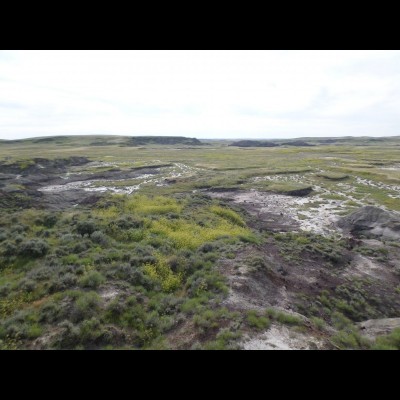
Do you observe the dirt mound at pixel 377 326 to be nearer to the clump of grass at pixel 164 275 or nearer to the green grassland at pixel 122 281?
the green grassland at pixel 122 281

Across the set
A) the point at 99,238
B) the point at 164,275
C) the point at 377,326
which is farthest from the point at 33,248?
the point at 377,326

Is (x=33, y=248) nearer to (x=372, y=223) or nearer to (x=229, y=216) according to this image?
(x=229, y=216)

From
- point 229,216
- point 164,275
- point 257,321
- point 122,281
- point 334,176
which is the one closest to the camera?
point 257,321

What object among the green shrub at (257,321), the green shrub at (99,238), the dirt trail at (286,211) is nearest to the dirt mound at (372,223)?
the dirt trail at (286,211)

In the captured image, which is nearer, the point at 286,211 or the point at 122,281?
the point at 122,281

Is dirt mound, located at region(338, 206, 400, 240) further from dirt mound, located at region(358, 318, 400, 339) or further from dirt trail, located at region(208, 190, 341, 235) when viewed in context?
dirt mound, located at region(358, 318, 400, 339)
